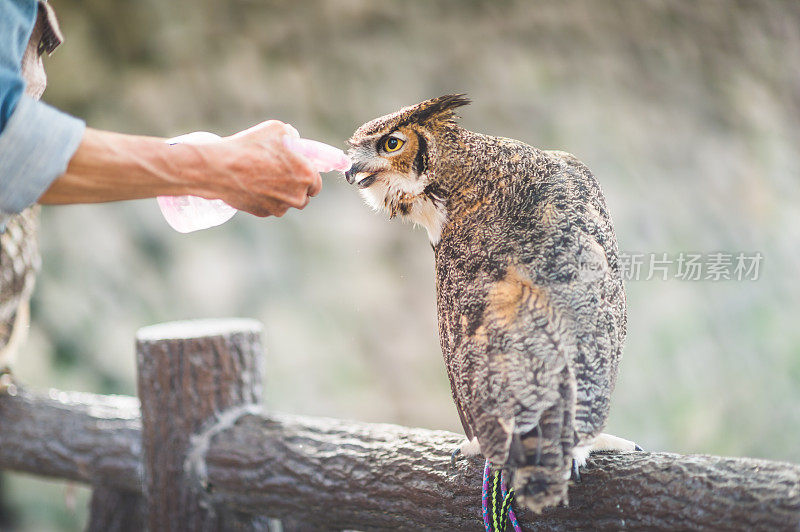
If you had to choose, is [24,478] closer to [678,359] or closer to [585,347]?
[585,347]

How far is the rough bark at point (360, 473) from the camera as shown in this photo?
3.69ft

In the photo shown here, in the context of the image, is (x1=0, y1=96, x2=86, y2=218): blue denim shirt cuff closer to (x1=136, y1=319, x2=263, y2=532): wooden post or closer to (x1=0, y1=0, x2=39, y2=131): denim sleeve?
(x1=0, y1=0, x2=39, y2=131): denim sleeve

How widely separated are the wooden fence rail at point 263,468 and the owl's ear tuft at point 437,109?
0.71 meters

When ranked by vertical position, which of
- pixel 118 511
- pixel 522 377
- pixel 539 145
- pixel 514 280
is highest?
pixel 539 145

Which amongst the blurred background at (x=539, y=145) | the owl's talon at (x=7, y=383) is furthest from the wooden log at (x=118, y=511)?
the blurred background at (x=539, y=145)

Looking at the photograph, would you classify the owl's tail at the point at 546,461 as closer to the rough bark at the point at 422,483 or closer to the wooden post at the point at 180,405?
the rough bark at the point at 422,483

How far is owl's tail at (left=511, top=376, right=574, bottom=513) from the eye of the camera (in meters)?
1.05

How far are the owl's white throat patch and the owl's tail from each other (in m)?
0.44

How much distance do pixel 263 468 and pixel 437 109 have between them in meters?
0.99

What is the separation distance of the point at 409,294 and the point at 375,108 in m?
1.33

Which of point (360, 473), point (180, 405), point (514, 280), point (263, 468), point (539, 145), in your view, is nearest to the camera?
point (514, 280)

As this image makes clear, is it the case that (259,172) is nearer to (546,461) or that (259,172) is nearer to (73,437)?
(546,461)

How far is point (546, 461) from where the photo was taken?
1.06 metres

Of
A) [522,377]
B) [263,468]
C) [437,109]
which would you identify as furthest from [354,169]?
[263,468]
